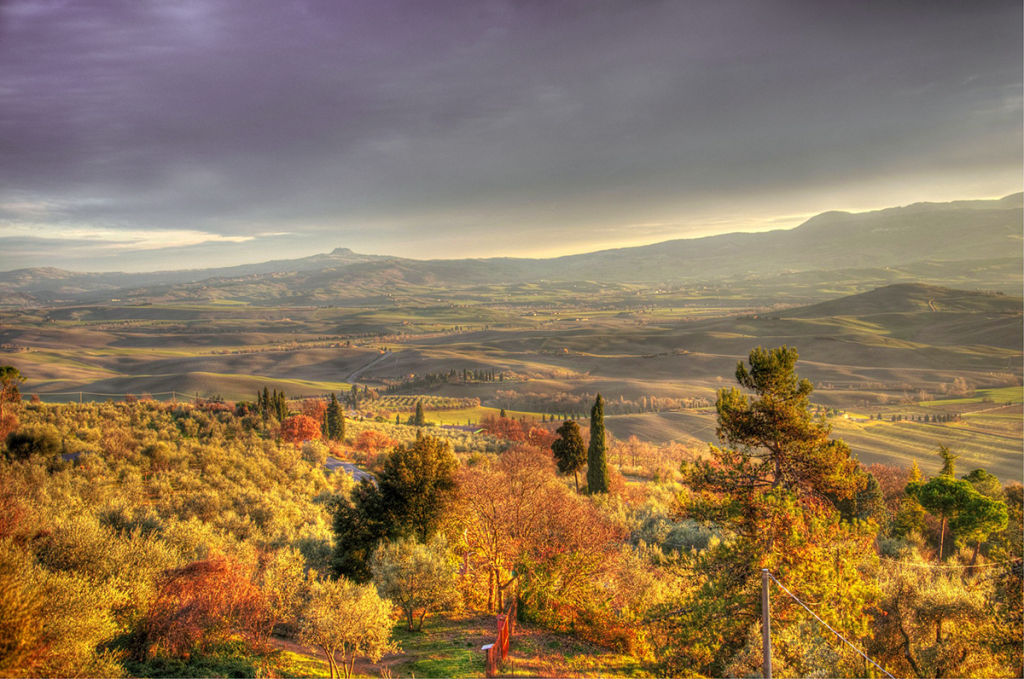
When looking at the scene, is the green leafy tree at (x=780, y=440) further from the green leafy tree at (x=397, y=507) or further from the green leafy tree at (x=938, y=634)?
the green leafy tree at (x=397, y=507)

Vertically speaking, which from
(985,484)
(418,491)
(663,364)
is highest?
(418,491)

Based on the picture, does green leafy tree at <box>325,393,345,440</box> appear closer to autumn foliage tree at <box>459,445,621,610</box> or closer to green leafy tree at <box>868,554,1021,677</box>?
autumn foliage tree at <box>459,445,621,610</box>

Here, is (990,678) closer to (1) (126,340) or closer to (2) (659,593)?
(2) (659,593)

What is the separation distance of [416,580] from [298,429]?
26.0 meters

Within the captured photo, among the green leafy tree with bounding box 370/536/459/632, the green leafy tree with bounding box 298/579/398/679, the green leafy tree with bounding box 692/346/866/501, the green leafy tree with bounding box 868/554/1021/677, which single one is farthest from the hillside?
the green leafy tree with bounding box 298/579/398/679

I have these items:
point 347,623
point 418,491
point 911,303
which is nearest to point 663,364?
point 418,491

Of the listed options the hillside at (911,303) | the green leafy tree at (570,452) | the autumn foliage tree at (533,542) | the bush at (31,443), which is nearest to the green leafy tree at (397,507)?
the autumn foliage tree at (533,542)

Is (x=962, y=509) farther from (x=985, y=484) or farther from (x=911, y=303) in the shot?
(x=911, y=303)

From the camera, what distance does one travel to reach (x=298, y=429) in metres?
38.3

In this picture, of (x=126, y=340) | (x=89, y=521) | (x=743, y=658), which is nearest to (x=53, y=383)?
(x=126, y=340)

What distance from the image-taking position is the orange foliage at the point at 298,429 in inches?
1491

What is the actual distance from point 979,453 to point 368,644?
190 ft

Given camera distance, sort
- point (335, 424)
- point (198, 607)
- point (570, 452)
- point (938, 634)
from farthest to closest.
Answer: point (335, 424) → point (570, 452) → point (938, 634) → point (198, 607)

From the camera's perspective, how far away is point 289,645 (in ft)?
45.0
